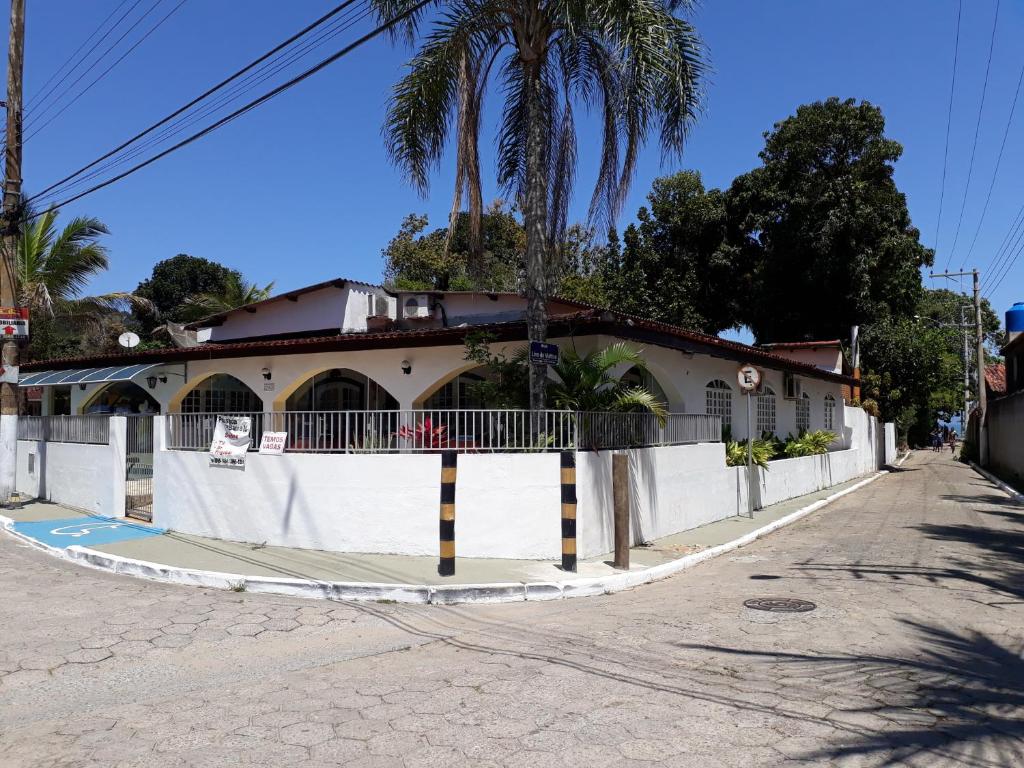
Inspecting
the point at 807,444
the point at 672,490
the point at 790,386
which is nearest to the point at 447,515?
the point at 672,490

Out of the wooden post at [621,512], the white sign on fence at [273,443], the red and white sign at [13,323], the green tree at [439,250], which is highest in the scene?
the green tree at [439,250]

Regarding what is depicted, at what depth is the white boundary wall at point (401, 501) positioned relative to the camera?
938cm

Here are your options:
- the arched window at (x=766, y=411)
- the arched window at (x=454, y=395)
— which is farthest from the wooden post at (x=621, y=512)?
the arched window at (x=766, y=411)

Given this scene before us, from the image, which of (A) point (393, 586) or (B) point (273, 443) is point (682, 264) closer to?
(B) point (273, 443)

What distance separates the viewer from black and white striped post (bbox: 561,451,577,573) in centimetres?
875

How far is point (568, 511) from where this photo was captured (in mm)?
8758

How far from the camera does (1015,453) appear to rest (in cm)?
2391

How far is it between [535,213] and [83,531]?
830cm

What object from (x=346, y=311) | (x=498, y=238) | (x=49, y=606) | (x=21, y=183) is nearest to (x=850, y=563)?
(x=49, y=606)

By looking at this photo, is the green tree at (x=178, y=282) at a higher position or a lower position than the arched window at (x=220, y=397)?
higher

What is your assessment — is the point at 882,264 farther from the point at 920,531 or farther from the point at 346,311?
the point at 346,311

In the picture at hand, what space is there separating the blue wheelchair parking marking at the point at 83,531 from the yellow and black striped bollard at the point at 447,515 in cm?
521

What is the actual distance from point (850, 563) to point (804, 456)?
10.3 m

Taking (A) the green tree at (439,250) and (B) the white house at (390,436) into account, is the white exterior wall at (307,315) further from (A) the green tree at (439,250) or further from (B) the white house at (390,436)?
(A) the green tree at (439,250)
